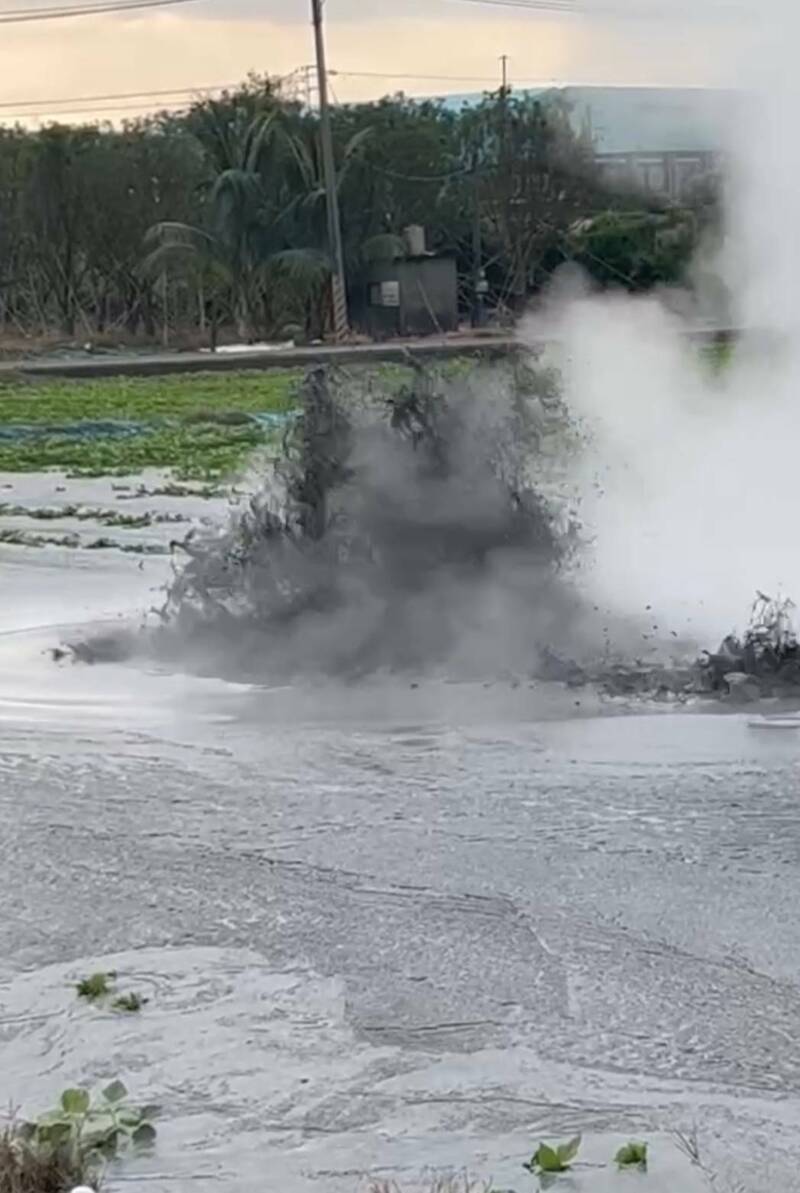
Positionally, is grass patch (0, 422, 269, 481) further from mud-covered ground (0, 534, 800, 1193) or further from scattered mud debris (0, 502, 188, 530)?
mud-covered ground (0, 534, 800, 1193)

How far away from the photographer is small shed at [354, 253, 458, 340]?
36094 mm

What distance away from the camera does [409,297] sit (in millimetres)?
36875

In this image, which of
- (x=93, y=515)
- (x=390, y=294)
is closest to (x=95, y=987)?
(x=93, y=515)

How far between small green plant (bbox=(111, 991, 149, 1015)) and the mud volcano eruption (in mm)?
3899

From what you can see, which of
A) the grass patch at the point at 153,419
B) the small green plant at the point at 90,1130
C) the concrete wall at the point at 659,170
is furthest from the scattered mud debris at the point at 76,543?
the small green plant at the point at 90,1130

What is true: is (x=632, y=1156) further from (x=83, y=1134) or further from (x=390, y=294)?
(x=390, y=294)

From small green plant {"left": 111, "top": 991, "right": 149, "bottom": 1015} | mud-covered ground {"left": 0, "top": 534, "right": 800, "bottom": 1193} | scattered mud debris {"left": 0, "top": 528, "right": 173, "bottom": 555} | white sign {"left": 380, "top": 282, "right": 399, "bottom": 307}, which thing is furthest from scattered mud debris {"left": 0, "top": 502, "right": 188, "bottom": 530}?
white sign {"left": 380, "top": 282, "right": 399, "bottom": 307}

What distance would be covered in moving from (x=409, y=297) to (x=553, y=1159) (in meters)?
Answer: 33.3

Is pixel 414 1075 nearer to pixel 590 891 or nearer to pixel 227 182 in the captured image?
pixel 590 891

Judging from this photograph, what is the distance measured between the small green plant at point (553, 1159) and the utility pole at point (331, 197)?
31.6m

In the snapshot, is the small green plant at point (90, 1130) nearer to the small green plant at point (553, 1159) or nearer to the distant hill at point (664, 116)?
the small green plant at point (553, 1159)

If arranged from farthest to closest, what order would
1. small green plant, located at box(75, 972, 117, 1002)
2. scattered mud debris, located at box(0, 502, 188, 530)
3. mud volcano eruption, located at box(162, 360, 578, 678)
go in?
scattered mud debris, located at box(0, 502, 188, 530)
mud volcano eruption, located at box(162, 360, 578, 678)
small green plant, located at box(75, 972, 117, 1002)

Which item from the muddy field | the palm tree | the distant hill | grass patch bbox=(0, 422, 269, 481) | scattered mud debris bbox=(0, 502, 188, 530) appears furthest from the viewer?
the palm tree

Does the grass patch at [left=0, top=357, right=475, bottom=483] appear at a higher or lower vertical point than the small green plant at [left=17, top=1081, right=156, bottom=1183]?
lower
